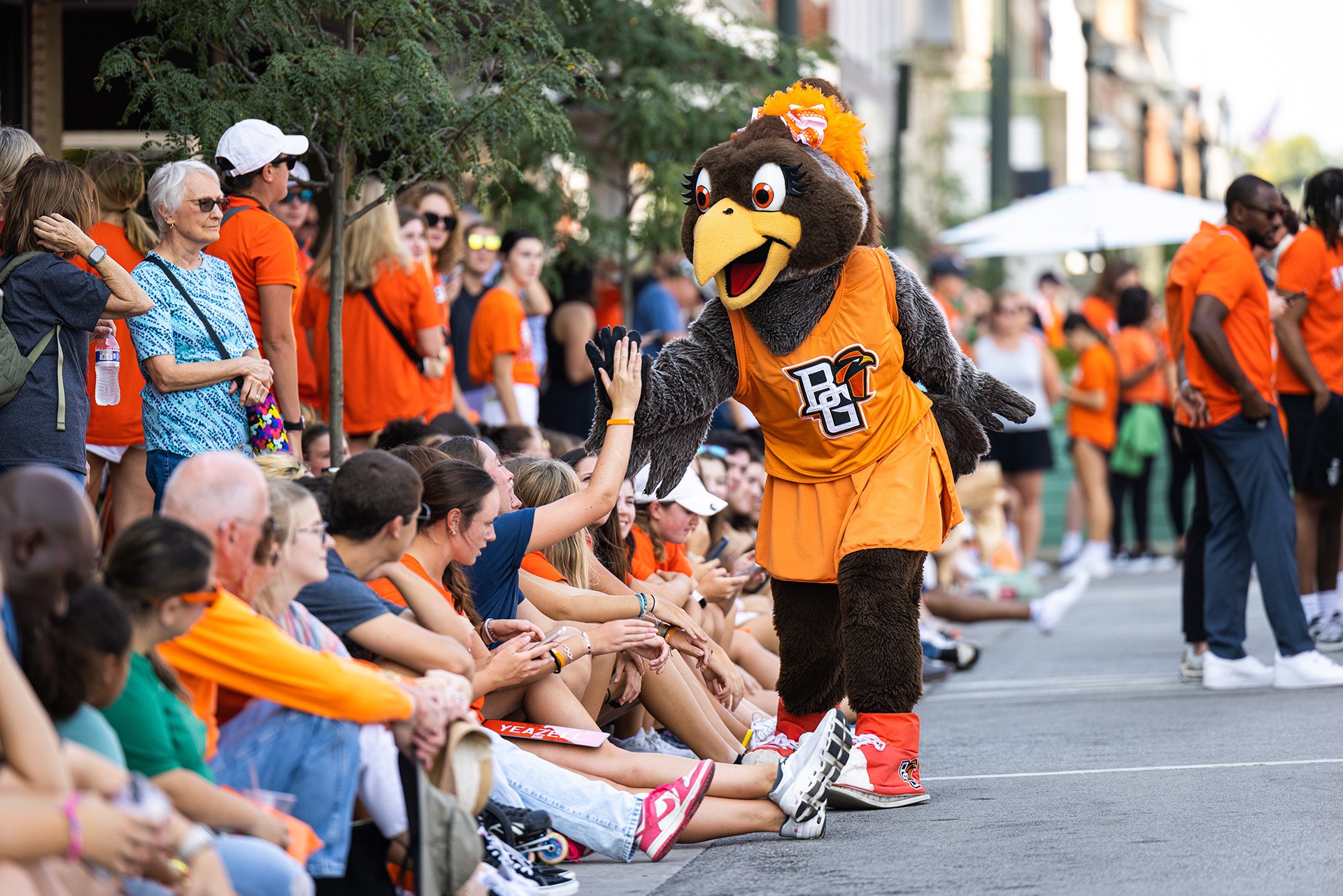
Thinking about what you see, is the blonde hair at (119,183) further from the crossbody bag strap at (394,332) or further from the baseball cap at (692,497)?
the baseball cap at (692,497)

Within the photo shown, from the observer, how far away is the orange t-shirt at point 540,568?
5969 mm

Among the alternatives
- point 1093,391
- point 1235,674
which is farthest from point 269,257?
point 1093,391

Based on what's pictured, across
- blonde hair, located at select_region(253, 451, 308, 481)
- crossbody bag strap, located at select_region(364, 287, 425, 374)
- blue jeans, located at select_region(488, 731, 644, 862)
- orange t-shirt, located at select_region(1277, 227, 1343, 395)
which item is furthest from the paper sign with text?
orange t-shirt, located at select_region(1277, 227, 1343, 395)

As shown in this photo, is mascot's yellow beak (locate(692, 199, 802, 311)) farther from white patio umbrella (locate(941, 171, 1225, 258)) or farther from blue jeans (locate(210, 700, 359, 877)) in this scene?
white patio umbrella (locate(941, 171, 1225, 258))

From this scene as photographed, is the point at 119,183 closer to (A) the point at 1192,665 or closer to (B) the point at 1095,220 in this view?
(A) the point at 1192,665

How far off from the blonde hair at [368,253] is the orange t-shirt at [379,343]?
29mm

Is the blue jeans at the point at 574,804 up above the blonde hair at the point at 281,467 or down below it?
below

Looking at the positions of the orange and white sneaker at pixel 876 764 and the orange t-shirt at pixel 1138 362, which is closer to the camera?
the orange and white sneaker at pixel 876 764

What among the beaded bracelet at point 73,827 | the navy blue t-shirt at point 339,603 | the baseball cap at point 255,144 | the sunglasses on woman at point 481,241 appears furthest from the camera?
the sunglasses on woman at point 481,241

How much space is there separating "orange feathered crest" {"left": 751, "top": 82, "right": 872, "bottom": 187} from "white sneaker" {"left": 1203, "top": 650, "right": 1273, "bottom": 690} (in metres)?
3.20

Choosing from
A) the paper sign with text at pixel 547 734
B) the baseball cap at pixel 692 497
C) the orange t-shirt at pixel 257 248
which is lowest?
the paper sign with text at pixel 547 734

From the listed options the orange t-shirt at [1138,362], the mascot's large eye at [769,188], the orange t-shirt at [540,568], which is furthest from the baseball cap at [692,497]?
the orange t-shirt at [1138,362]

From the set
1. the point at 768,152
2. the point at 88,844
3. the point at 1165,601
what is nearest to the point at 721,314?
the point at 768,152

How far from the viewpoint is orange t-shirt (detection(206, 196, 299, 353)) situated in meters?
6.45
